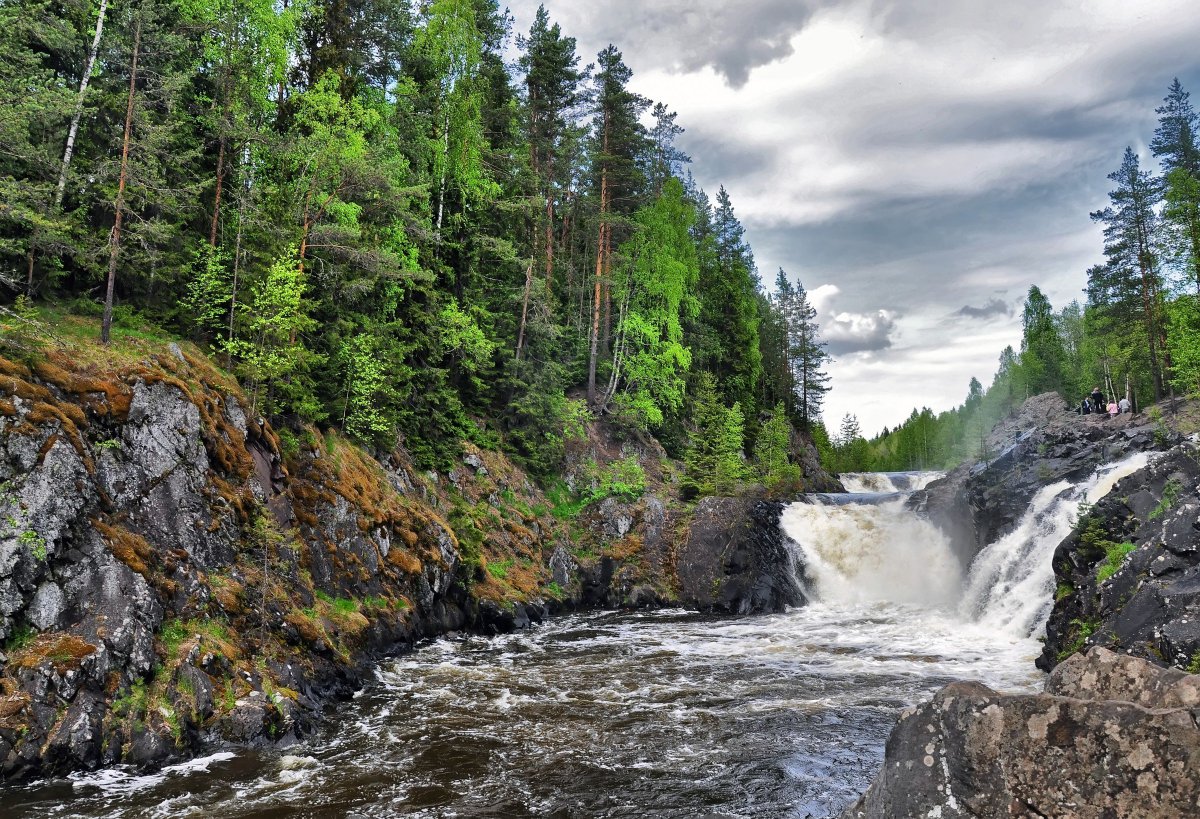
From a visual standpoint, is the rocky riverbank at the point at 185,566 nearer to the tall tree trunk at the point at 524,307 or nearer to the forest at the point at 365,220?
the forest at the point at 365,220

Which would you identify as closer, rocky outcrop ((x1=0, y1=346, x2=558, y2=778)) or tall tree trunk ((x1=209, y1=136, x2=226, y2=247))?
rocky outcrop ((x1=0, y1=346, x2=558, y2=778))

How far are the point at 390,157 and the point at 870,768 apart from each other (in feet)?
79.5

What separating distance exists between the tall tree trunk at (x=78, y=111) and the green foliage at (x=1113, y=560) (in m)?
24.1

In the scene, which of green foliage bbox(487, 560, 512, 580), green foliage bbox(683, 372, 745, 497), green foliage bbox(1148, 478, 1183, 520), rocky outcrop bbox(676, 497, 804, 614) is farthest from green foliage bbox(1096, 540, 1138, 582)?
green foliage bbox(683, 372, 745, 497)

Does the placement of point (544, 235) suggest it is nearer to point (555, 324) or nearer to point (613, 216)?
point (613, 216)

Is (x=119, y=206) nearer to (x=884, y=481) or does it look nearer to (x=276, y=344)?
(x=276, y=344)

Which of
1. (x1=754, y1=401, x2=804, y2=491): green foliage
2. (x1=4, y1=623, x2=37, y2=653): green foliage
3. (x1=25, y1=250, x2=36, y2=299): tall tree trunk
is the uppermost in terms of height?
(x1=25, y1=250, x2=36, y2=299): tall tree trunk

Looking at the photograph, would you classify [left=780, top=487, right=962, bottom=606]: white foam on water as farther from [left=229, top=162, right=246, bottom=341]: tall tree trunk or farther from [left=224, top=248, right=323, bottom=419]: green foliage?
[left=229, top=162, right=246, bottom=341]: tall tree trunk

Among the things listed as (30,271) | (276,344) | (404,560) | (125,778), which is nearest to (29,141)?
(30,271)

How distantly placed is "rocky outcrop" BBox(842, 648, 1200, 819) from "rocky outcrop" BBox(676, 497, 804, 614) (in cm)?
2230

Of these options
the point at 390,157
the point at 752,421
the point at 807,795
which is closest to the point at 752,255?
the point at 752,421

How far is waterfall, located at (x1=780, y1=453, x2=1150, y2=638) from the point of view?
65.1 ft

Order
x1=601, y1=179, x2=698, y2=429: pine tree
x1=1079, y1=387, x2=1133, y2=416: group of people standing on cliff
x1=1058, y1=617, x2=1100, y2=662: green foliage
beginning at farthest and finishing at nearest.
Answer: x1=1079, y1=387, x2=1133, y2=416: group of people standing on cliff < x1=601, y1=179, x2=698, y2=429: pine tree < x1=1058, y1=617, x2=1100, y2=662: green foliage

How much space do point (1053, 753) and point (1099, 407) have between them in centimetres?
4492
